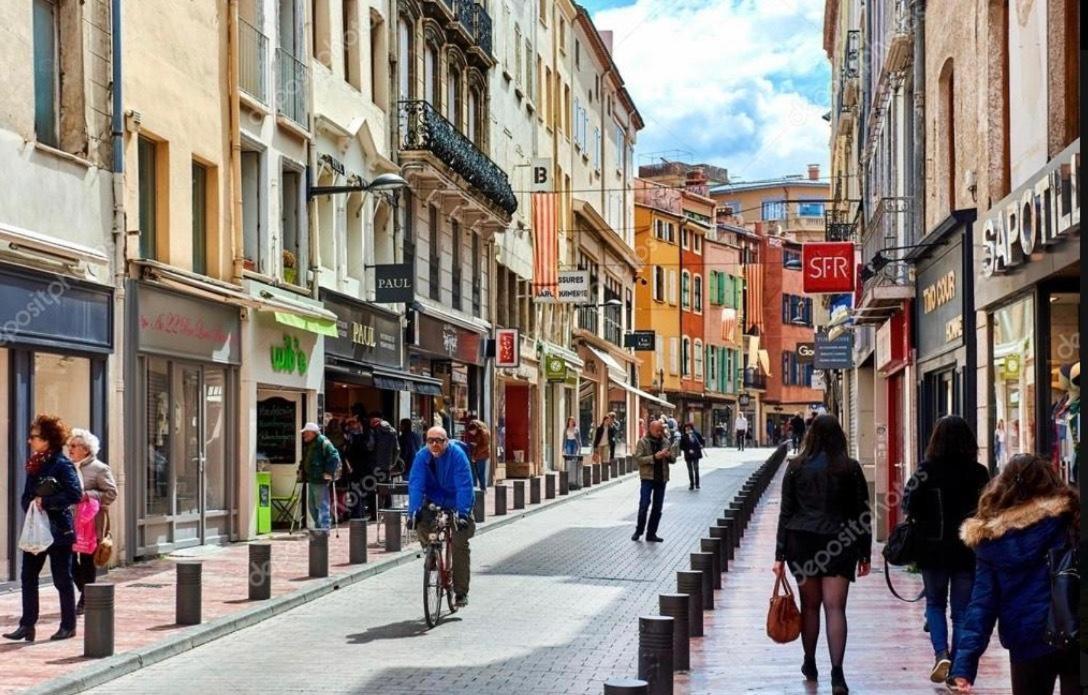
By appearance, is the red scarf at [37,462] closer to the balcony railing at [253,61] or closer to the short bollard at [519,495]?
the balcony railing at [253,61]

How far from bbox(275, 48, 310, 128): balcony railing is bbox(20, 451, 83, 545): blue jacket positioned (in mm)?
11969

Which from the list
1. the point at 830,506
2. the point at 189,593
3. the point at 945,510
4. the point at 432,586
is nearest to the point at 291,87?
the point at 432,586

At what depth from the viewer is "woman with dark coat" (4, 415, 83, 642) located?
12000mm

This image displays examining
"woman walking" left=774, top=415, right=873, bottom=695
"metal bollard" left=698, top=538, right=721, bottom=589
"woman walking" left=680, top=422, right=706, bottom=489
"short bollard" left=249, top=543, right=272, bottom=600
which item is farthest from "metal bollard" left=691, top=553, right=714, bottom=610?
"woman walking" left=680, top=422, right=706, bottom=489

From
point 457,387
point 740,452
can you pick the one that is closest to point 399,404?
point 457,387

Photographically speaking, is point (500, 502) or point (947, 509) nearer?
point (947, 509)

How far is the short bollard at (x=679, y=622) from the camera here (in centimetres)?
1016

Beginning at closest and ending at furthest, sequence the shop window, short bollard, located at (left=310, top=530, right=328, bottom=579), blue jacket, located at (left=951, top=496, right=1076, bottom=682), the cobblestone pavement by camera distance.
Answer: blue jacket, located at (left=951, top=496, right=1076, bottom=682), the cobblestone pavement, the shop window, short bollard, located at (left=310, top=530, right=328, bottom=579)

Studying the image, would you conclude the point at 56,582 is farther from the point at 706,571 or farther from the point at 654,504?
the point at 654,504

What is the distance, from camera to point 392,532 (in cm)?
1995


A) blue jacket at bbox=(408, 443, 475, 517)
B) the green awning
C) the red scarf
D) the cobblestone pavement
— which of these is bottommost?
the cobblestone pavement

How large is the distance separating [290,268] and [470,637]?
41.6 feet

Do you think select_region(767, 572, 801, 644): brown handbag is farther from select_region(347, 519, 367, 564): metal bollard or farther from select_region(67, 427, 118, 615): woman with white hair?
select_region(347, 519, 367, 564): metal bollard

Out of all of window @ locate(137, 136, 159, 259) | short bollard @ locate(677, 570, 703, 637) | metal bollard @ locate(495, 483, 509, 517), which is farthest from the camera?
metal bollard @ locate(495, 483, 509, 517)
